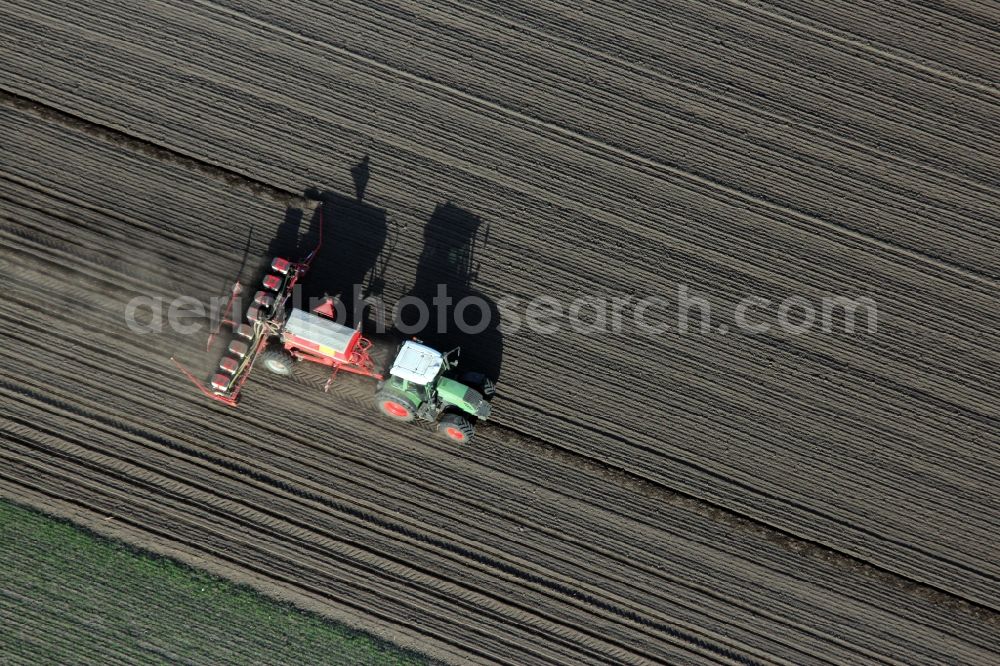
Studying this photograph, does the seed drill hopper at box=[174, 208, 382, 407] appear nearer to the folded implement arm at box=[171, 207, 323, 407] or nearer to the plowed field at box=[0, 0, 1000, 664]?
the folded implement arm at box=[171, 207, 323, 407]

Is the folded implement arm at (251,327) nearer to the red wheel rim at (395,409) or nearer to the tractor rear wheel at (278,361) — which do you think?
the tractor rear wheel at (278,361)

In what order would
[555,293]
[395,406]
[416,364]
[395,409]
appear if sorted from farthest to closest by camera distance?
[555,293] < [395,409] < [395,406] < [416,364]

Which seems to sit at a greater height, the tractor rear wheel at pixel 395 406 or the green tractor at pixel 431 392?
the green tractor at pixel 431 392

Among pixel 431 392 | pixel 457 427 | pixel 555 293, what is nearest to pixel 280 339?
pixel 431 392

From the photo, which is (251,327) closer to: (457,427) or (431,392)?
(431,392)

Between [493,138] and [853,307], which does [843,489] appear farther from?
[493,138]

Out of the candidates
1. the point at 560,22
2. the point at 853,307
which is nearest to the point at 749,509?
the point at 853,307

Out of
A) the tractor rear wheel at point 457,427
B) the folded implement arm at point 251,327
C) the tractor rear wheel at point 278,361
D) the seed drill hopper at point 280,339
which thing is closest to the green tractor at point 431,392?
the tractor rear wheel at point 457,427
